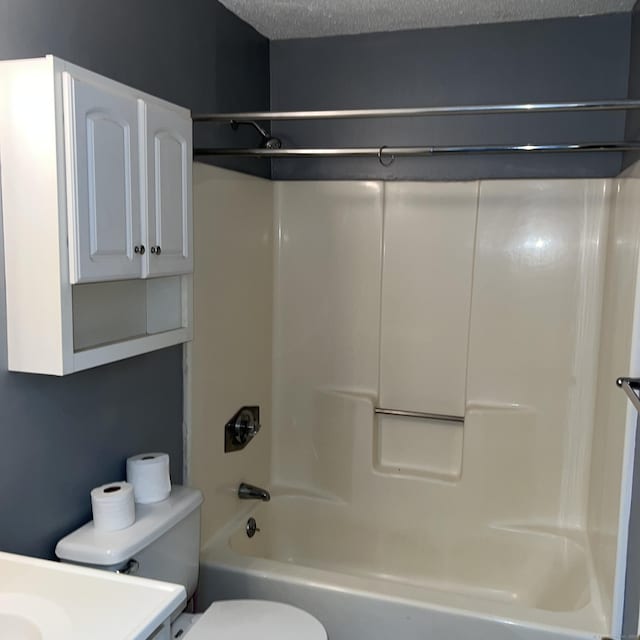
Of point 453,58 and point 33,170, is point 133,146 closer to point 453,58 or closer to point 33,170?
point 33,170

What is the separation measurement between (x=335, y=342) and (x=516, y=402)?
803 mm

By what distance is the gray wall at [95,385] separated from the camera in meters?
1.45

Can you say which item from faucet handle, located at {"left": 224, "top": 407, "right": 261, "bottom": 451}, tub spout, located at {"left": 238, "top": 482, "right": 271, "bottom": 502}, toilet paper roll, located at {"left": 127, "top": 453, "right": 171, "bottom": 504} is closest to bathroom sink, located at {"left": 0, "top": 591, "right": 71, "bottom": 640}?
toilet paper roll, located at {"left": 127, "top": 453, "right": 171, "bottom": 504}

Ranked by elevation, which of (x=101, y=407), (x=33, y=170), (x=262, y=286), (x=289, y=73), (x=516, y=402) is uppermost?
(x=289, y=73)

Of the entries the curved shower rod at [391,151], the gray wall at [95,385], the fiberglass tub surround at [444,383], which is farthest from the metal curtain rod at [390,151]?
the fiberglass tub surround at [444,383]

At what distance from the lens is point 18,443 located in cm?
146

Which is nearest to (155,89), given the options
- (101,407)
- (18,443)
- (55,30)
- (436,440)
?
(55,30)

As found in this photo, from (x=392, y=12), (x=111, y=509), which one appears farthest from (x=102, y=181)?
(x=392, y=12)

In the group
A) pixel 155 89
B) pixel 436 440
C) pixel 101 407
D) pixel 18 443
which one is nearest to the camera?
pixel 18 443

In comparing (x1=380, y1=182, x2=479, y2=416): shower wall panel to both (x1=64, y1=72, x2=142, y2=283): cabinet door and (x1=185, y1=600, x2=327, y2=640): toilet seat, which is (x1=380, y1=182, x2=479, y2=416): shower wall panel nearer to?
(x1=185, y1=600, x2=327, y2=640): toilet seat

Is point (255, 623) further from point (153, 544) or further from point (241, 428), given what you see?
point (241, 428)

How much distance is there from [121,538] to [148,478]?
24 cm

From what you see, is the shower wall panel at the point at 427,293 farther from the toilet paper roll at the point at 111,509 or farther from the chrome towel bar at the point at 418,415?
the toilet paper roll at the point at 111,509

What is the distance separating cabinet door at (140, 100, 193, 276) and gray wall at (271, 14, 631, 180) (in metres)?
1.13
